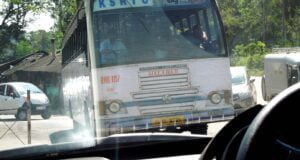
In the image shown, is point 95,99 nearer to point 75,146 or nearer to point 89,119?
point 89,119

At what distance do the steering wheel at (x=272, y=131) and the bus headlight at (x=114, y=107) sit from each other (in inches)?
334

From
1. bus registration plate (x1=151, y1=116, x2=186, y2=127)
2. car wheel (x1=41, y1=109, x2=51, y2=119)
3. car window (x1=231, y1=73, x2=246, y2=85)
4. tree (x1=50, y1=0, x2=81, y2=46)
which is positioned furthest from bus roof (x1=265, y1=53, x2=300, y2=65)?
bus registration plate (x1=151, y1=116, x2=186, y2=127)

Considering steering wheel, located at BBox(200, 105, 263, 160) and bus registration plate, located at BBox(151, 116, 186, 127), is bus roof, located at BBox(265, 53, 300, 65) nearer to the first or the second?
bus registration plate, located at BBox(151, 116, 186, 127)

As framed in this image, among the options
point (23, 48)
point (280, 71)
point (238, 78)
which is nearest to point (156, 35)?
point (238, 78)

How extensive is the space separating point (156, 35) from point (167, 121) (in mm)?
1442

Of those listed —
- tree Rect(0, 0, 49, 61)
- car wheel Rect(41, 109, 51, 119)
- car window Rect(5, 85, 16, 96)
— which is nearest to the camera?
tree Rect(0, 0, 49, 61)

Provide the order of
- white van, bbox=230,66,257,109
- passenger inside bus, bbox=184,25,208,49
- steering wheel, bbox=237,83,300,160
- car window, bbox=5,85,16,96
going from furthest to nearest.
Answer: car window, bbox=5,85,16,96 < white van, bbox=230,66,257,109 < passenger inside bus, bbox=184,25,208,49 < steering wheel, bbox=237,83,300,160

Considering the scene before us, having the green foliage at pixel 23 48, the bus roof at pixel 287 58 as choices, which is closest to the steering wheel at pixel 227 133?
the bus roof at pixel 287 58

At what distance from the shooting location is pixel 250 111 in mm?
2254

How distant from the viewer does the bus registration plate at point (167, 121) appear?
34.0ft

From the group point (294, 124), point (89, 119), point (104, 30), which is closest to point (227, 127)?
point (294, 124)

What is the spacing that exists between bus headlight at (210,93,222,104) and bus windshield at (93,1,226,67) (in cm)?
67

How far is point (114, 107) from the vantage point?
10211 mm

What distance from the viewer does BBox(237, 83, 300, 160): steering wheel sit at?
1562 mm
